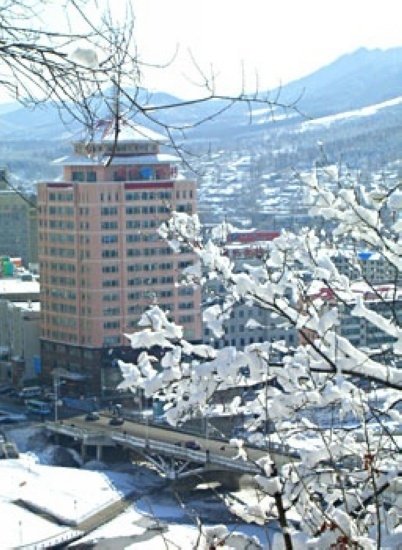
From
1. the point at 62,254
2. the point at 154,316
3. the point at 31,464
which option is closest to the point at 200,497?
the point at 31,464

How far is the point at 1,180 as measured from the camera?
1.27 m

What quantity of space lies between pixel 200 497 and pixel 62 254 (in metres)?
5.42

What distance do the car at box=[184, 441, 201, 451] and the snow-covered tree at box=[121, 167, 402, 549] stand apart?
10154 mm

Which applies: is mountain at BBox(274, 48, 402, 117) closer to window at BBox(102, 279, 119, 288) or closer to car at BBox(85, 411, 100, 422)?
window at BBox(102, 279, 119, 288)

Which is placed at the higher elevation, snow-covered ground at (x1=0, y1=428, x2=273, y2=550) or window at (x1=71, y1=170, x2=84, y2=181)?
window at (x1=71, y1=170, x2=84, y2=181)

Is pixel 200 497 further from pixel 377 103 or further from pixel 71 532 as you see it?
pixel 377 103

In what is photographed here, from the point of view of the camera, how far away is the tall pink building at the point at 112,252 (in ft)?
47.3

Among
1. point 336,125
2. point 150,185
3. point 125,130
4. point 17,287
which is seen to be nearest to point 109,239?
point 150,185

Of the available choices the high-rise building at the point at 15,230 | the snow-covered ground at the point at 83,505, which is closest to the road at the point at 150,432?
the snow-covered ground at the point at 83,505

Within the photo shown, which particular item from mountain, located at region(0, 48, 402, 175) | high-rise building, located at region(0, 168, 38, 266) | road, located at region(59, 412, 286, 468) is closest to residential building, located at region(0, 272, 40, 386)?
road, located at region(59, 412, 286, 468)

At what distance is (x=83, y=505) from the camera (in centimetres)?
996

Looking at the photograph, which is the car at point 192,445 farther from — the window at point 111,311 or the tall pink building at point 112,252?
the window at point 111,311

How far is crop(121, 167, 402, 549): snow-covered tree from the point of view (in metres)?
1.31

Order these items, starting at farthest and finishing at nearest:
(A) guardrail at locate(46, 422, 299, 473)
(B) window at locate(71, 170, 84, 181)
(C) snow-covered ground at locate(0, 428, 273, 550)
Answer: (B) window at locate(71, 170, 84, 181) → (A) guardrail at locate(46, 422, 299, 473) → (C) snow-covered ground at locate(0, 428, 273, 550)
